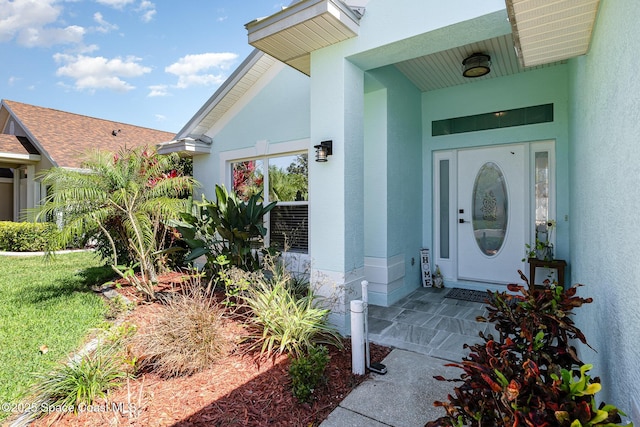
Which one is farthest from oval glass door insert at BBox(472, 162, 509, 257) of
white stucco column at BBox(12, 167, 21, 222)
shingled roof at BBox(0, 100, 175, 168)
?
white stucco column at BBox(12, 167, 21, 222)

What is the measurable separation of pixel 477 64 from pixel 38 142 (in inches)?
608

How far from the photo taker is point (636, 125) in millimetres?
1429

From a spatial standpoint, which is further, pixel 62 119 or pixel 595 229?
pixel 62 119

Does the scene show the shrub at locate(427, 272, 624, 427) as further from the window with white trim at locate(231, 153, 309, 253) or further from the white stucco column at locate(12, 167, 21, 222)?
the white stucco column at locate(12, 167, 21, 222)

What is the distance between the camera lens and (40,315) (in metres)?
4.85

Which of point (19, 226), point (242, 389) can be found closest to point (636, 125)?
point (242, 389)

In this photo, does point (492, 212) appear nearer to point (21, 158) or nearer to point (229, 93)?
point (229, 93)

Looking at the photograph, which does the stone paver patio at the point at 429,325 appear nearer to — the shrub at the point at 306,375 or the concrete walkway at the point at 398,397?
the concrete walkway at the point at 398,397

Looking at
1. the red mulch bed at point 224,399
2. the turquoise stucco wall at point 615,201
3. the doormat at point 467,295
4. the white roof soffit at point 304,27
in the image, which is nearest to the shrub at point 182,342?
the red mulch bed at point 224,399

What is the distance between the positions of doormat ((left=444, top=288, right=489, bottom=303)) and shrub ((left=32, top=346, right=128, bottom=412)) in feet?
16.4

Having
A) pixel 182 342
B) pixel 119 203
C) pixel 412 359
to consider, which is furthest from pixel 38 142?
pixel 412 359

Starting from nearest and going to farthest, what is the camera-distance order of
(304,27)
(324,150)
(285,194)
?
(304,27)
(324,150)
(285,194)

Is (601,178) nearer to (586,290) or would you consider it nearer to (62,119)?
(586,290)

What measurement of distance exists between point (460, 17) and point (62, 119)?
Result: 1799cm
